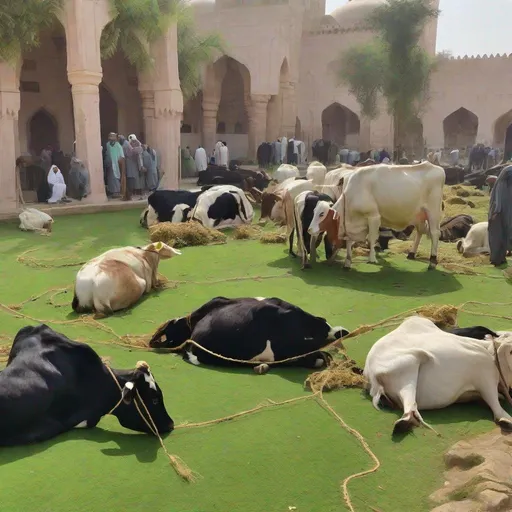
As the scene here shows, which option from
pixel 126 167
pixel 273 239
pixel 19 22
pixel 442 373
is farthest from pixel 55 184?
pixel 442 373

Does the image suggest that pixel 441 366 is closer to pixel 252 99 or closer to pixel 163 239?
pixel 163 239

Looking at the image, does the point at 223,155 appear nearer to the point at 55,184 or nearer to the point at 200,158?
the point at 200,158

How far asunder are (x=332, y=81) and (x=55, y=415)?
111ft

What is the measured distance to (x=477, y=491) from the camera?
313cm

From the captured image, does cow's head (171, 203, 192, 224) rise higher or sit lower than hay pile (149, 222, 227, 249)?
higher

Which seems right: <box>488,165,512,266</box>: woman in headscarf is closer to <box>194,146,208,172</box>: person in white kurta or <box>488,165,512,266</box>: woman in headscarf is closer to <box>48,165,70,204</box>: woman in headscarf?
<box>48,165,70,204</box>: woman in headscarf

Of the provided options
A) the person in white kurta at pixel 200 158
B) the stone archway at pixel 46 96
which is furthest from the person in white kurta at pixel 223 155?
the stone archway at pixel 46 96

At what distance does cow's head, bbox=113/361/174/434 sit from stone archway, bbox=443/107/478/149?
120 ft

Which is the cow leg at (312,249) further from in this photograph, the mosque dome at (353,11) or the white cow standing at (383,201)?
the mosque dome at (353,11)

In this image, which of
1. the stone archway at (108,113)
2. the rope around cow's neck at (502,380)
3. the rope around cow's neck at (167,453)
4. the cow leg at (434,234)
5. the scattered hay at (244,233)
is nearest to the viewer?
the rope around cow's neck at (167,453)

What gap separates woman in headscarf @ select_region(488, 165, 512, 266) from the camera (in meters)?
9.28

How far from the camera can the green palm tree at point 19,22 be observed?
46.7ft

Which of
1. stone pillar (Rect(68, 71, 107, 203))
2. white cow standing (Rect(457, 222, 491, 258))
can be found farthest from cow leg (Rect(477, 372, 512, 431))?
stone pillar (Rect(68, 71, 107, 203))

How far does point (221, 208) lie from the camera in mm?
12898
